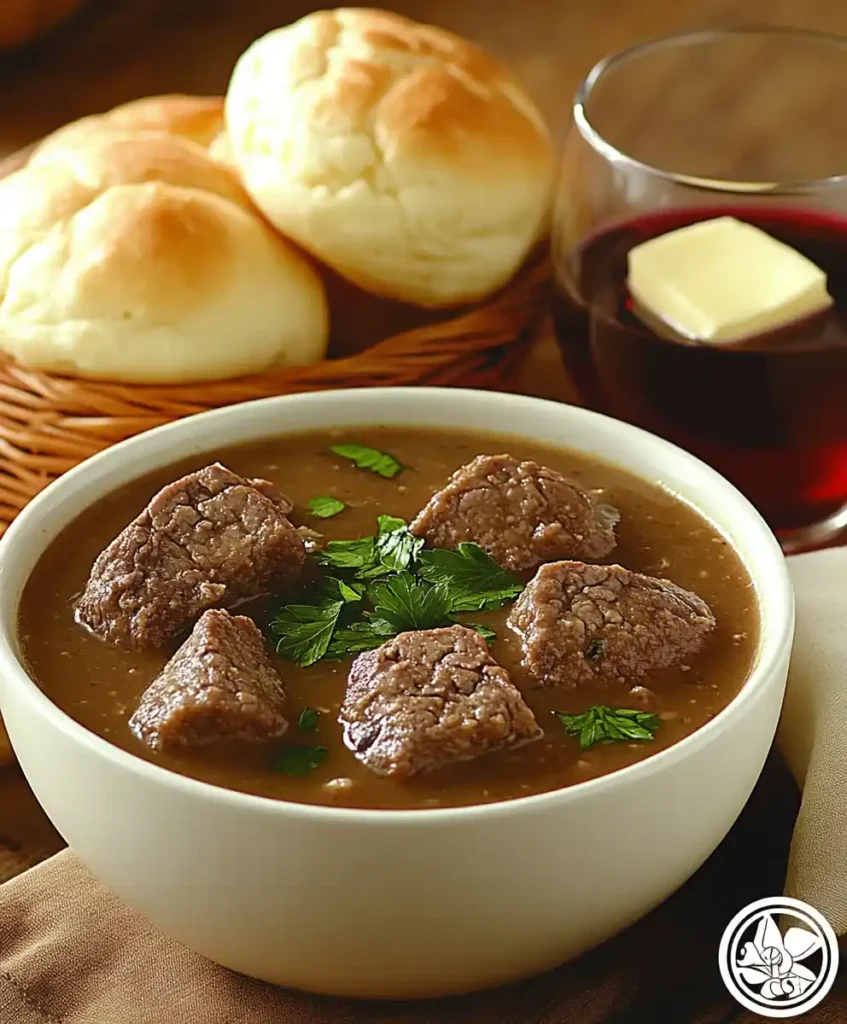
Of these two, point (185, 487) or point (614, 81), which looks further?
point (614, 81)

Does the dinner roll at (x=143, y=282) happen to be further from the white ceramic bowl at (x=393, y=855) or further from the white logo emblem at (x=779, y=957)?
the white logo emblem at (x=779, y=957)

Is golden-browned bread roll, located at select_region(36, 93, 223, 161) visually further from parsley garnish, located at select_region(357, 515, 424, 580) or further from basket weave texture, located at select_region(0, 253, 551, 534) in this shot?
parsley garnish, located at select_region(357, 515, 424, 580)

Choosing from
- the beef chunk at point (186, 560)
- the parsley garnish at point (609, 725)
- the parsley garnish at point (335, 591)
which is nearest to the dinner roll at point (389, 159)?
the beef chunk at point (186, 560)

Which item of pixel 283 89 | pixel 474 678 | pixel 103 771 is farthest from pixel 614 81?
pixel 103 771

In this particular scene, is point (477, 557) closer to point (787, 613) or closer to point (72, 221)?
point (787, 613)

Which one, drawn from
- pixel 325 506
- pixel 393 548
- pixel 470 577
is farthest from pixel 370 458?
pixel 470 577

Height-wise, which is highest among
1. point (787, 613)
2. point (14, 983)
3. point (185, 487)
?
point (185, 487)

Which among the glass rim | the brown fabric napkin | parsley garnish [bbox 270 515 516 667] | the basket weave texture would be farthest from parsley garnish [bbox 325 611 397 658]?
the glass rim
